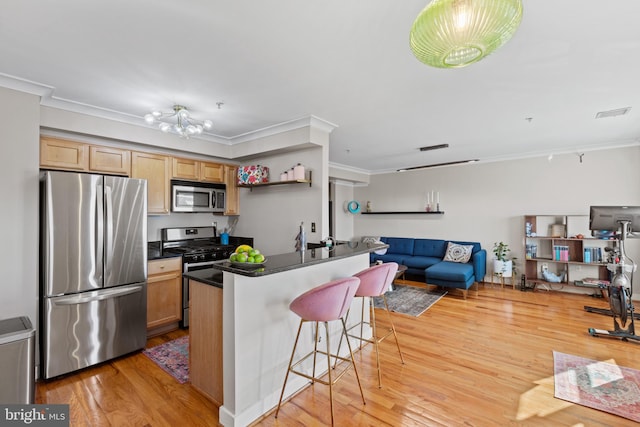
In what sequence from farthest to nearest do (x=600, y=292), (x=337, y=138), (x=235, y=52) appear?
1. (x=600, y=292)
2. (x=337, y=138)
3. (x=235, y=52)

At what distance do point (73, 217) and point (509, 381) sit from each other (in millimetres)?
3989

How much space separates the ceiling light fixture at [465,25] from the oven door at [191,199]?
345 cm

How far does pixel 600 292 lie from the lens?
4844mm

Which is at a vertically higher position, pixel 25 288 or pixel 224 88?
pixel 224 88

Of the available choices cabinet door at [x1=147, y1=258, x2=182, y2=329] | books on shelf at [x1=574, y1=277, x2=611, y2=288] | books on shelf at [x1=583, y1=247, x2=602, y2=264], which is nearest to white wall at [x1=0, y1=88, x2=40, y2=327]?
cabinet door at [x1=147, y1=258, x2=182, y2=329]

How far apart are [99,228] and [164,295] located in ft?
3.53

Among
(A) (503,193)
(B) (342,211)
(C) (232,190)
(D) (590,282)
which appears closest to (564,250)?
(D) (590,282)

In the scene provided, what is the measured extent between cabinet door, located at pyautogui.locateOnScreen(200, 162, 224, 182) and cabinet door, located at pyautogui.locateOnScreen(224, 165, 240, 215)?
89mm

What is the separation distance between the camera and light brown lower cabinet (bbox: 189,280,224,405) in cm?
204

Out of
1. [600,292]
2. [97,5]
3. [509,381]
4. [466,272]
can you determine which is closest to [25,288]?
[97,5]

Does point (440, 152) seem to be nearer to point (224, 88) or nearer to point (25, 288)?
point (224, 88)

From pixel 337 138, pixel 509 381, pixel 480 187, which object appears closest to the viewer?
pixel 509 381

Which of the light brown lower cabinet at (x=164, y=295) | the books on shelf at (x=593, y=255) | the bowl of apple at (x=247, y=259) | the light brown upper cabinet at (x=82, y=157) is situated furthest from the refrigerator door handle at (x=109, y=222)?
the books on shelf at (x=593, y=255)

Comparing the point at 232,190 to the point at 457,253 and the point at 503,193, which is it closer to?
the point at 457,253
